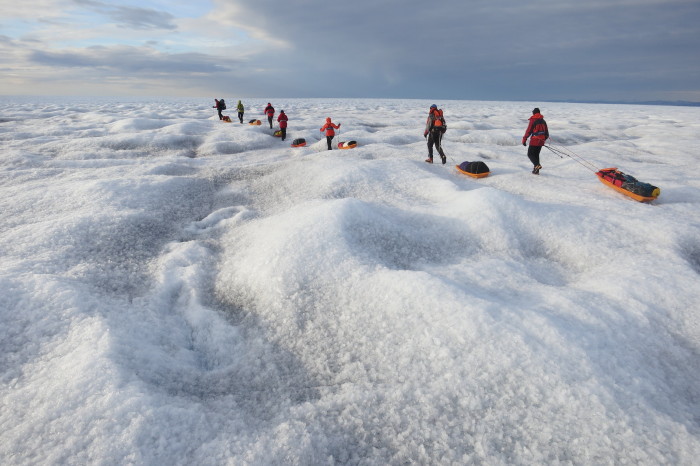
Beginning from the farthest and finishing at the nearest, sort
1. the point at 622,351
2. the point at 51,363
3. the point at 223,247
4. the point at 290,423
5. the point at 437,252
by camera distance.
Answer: the point at 223,247
the point at 437,252
the point at 622,351
the point at 51,363
the point at 290,423

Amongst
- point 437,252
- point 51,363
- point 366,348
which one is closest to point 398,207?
point 437,252

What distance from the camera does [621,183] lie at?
812 centimetres

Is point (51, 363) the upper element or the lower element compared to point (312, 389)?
upper

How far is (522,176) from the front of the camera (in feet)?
33.2

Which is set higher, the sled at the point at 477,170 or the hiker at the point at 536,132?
the hiker at the point at 536,132

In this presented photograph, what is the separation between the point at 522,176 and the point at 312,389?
9408 millimetres

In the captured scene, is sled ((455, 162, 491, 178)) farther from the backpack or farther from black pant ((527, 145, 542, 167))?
the backpack

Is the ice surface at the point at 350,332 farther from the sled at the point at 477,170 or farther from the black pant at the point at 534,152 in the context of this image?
the black pant at the point at 534,152

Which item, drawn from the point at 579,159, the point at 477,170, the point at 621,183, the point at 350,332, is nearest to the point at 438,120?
the point at 477,170

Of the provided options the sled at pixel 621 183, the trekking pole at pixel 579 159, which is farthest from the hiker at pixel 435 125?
the sled at pixel 621 183

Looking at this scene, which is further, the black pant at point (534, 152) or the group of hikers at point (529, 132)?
the black pant at point (534, 152)

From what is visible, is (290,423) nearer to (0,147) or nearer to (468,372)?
(468,372)

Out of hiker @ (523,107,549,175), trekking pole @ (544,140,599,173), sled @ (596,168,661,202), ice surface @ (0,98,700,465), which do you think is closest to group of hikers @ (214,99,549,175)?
hiker @ (523,107,549,175)

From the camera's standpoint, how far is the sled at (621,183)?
24.8 ft
